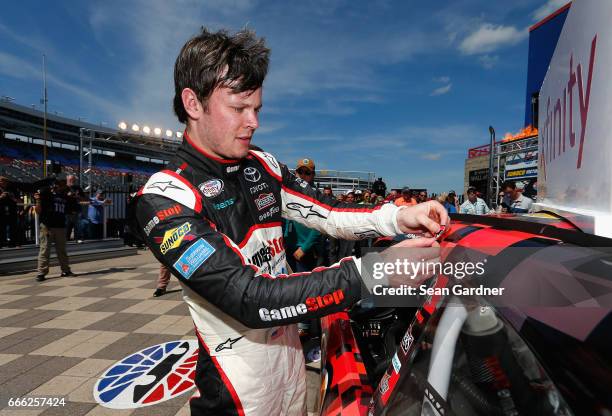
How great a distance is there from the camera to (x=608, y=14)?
105 centimetres

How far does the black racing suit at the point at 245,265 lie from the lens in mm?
938

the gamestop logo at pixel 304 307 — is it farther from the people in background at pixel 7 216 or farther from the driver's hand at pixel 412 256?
the people in background at pixel 7 216

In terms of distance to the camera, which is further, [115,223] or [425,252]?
[115,223]

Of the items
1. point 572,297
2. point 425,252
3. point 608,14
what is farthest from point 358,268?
point 608,14

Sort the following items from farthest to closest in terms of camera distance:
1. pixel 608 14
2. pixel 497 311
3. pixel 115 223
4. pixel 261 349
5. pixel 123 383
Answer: pixel 115 223
pixel 123 383
pixel 261 349
pixel 608 14
pixel 497 311

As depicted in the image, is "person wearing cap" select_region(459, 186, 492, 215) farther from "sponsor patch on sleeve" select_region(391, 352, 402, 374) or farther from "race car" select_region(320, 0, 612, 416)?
"sponsor patch on sleeve" select_region(391, 352, 402, 374)

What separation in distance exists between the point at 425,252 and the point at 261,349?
26.8 inches

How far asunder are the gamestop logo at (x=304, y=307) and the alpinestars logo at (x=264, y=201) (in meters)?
0.51

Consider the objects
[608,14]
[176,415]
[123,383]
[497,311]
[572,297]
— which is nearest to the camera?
[572,297]

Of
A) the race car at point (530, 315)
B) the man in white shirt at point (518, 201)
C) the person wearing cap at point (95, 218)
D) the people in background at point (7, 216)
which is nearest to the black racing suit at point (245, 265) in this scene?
the race car at point (530, 315)

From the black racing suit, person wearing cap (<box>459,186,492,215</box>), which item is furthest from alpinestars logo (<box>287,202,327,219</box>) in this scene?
person wearing cap (<box>459,186,492,215</box>)

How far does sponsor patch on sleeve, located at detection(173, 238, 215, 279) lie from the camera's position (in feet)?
3.14

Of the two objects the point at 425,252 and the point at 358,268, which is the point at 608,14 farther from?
the point at 358,268

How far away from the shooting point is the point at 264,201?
139 centimetres
